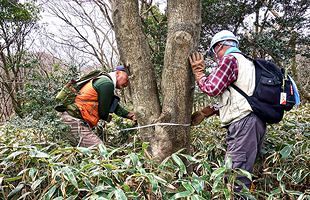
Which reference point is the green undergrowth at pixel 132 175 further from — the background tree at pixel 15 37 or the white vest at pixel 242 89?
the background tree at pixel 15 37

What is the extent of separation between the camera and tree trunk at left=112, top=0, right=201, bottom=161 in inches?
95.9

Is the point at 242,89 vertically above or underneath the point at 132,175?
above

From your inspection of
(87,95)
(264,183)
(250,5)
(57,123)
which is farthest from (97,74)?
(250,5)

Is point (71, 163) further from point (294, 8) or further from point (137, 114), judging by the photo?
point (294, 8)

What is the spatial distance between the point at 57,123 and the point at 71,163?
2168 mm

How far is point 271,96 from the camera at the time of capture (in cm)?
237

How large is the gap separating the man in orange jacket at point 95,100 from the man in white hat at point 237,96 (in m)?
1.12

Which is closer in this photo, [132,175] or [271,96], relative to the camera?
[132,175]

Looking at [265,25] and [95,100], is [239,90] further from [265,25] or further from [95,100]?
[265,25]

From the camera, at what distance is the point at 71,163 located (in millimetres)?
2236

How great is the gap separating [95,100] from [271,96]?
178cm

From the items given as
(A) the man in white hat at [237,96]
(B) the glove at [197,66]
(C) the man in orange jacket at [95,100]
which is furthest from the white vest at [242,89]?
(C) the man in orange jacket at [95,100]

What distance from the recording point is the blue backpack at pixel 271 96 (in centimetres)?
237

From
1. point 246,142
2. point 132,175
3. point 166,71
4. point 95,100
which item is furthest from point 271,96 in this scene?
point 95,100
